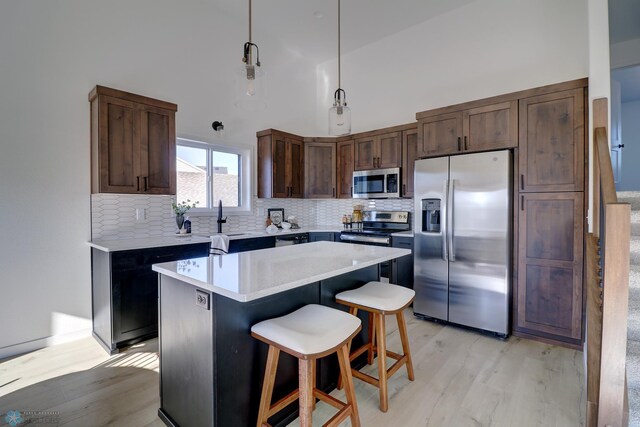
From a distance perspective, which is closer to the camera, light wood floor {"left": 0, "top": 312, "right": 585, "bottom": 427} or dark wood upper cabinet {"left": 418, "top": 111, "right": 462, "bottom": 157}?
light wood floor {"left": 0, "top": 312, "right": 585, "bottom": 427}

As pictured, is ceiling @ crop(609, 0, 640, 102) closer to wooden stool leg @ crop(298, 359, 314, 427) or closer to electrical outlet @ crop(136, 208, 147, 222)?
wooden stool leg @ crop(298, 359, 314, 427)

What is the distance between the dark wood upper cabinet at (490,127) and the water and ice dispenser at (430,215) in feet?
2.07

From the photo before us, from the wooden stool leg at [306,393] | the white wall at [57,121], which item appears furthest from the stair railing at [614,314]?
the white wall at [57,121]

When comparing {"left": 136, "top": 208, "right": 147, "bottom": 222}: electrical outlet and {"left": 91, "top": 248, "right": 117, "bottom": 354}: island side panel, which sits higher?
{"left": 136, "top": 208, "right": 147, "bottom": 222}: electrical outlet

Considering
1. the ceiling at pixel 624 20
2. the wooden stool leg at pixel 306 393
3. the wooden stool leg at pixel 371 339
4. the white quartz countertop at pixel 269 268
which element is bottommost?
the wooden stool leg at pixel 371 339

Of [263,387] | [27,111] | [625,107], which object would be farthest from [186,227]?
[625,107]

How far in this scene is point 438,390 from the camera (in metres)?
2.10

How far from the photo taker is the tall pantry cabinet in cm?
264

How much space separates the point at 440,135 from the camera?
3309 mm

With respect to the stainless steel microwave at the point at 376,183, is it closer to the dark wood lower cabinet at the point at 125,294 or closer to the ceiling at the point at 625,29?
the dark wood lower cabinet at the point at 125,294

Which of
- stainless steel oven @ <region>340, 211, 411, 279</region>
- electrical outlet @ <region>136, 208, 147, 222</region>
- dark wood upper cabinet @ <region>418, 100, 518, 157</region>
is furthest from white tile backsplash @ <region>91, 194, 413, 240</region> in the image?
dark wood upper cabinet @ <region>418, 100, 518, 157</region>

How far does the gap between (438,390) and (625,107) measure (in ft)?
21.8

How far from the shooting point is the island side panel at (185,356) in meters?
1.44

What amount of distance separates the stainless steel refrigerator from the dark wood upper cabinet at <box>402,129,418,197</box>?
0.64 metres
